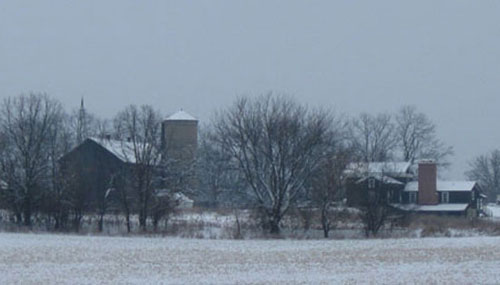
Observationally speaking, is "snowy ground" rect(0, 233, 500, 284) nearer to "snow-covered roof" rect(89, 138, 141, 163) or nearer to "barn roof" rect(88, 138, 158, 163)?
"barn roof" rect(88, 138, 158, 163)

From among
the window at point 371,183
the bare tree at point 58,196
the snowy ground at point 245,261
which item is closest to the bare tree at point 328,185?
the window at point 371,183

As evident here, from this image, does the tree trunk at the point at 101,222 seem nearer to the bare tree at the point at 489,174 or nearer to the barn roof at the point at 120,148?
the barn roof at the point at 120,148

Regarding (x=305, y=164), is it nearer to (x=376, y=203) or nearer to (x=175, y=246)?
(x=376, y=203)

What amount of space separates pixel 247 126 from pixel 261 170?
11.3ft

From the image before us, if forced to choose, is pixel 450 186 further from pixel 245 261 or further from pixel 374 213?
pixel 245 261

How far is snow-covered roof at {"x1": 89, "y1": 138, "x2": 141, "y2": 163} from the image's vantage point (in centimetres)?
7225

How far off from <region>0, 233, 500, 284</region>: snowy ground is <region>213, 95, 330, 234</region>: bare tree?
1154 cm

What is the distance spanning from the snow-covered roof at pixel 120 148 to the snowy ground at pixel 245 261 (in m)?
23.2

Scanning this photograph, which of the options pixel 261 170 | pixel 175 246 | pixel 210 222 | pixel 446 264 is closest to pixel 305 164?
pixel 261 170

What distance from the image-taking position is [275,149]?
204ft

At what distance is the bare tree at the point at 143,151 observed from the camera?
207 feet

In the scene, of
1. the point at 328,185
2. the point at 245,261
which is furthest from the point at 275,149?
the point at 245,261

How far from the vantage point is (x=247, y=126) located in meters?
63.6

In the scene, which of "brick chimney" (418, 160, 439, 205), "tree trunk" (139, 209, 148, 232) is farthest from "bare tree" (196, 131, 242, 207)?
"brick chimney" (418, 160, 439, 205)
